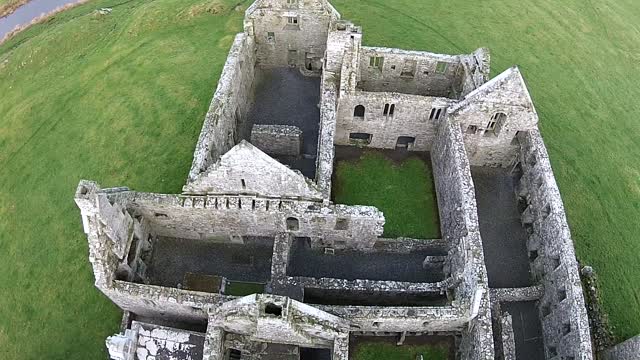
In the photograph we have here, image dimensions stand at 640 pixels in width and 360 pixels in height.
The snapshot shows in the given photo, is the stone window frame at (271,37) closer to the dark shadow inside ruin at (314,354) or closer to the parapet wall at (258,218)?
the parapet wall at (258,218)

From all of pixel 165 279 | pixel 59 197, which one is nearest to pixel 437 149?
pixel 165 279

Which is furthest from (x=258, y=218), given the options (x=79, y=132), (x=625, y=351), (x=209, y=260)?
(x=79, y=132)

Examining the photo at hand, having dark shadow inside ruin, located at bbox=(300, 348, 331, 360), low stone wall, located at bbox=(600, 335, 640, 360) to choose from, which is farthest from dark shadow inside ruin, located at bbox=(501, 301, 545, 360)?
dark shadow inside ruin, located at bbox=(300, 348, 331, 360)

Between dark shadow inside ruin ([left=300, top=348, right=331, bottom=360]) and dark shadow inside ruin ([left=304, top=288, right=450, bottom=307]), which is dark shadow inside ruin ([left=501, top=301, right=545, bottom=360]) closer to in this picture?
dark shadow inside ruin ([left=304, top=288, right=450, bottom=307])

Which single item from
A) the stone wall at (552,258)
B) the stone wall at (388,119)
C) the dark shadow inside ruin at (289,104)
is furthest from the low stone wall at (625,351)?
the dark shadow inside ruin at (289,104)

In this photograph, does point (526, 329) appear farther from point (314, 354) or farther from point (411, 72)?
point (411, 72)

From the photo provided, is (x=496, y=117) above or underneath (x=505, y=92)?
underneath
